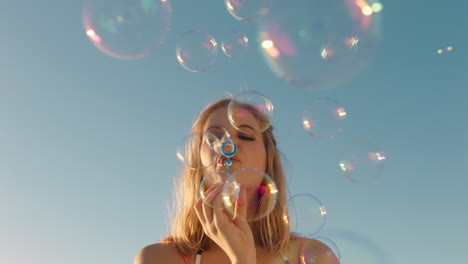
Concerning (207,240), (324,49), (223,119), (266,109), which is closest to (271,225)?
(207,240)

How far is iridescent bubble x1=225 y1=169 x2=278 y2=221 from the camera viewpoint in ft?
14.8

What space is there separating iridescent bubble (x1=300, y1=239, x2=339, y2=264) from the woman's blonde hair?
8.3 inches

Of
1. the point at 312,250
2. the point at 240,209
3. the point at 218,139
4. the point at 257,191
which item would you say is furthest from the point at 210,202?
the point at 312,250

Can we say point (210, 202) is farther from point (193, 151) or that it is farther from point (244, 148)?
point (193, 151)

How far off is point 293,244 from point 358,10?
373 centimetres

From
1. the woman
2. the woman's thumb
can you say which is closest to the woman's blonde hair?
the woman

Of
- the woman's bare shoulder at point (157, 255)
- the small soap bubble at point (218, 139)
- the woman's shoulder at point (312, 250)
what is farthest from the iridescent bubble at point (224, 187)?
the woman's shoulder at point (312, 250)

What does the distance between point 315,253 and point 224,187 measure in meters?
1.30

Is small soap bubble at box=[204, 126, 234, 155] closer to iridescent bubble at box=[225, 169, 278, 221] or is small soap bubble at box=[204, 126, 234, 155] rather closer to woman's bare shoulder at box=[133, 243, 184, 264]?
iridescent bubble at box=[225, 169, 278, 221]

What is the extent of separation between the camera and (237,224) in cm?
400

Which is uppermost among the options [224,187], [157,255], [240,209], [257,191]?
[257,191]

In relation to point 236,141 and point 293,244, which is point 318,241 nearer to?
point 293,244

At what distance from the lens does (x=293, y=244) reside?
4.59m

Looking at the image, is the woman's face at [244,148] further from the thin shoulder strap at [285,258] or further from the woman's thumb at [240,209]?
the thin shoulder strap at [285,258]
